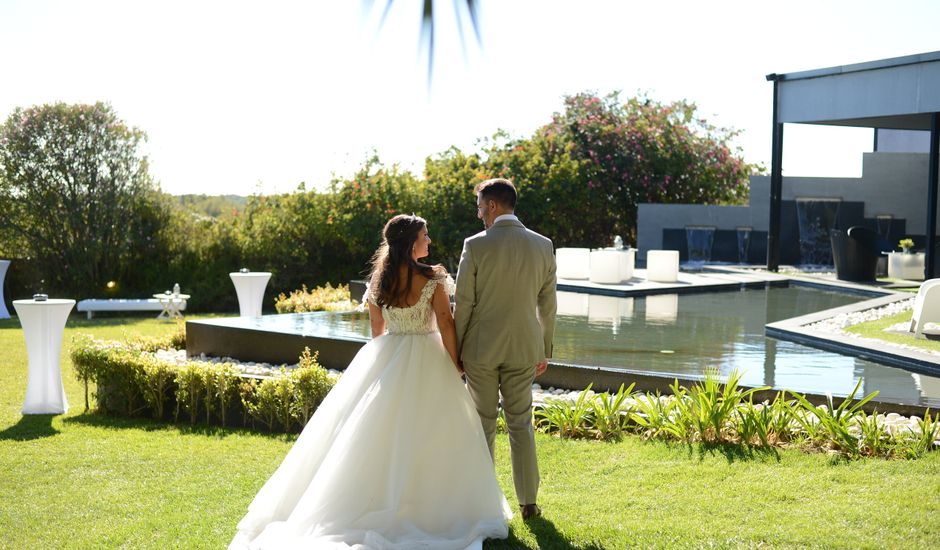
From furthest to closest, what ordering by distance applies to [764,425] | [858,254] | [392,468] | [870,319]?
[858,254] < [870,319] < [764,425] < [392,468]

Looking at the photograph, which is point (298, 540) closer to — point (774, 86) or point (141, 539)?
point (141, 539)

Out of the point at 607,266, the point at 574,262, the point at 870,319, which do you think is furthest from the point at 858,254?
the point at 870,319

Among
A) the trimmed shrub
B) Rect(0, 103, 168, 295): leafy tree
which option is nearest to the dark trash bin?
the trimmed shrub

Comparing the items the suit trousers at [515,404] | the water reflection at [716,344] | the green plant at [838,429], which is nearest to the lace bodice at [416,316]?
the suit trousers at [515,404]

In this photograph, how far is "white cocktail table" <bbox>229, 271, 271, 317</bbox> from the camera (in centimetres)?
1248

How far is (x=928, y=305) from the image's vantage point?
30.1 ft

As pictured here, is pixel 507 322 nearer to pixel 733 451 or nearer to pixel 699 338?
pixel 733 451

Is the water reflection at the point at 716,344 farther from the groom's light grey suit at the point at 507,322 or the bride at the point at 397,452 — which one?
the bride at the point at 397,452

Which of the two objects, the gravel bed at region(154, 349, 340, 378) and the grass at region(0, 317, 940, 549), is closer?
the grass at region(0, 317, 940, 549)

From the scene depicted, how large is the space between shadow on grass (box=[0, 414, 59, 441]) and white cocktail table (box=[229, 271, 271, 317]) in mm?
4946

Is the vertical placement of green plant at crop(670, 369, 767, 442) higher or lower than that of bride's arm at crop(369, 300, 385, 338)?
lower

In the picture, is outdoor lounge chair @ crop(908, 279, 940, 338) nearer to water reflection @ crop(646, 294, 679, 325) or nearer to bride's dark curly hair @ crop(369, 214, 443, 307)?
water reflection @ crop(646, 294, 679, 325)

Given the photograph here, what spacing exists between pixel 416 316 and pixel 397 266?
0.25 metres

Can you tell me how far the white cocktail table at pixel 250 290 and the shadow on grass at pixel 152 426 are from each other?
4755mm
